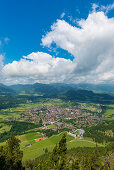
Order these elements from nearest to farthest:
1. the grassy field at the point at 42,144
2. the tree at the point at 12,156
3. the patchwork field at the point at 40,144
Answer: the tree at the point at 12,156 < the grassy field at the point at 42,144 < the patchwork field at the point at 40,144

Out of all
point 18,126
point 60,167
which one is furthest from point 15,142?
point 18,126

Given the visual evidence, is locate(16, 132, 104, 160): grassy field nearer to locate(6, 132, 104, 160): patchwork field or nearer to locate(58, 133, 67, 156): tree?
locate(6, 132, 104, 160): patchwork field

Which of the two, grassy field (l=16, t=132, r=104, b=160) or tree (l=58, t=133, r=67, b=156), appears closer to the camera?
tree (l=58, t=133, r=67, b=156)

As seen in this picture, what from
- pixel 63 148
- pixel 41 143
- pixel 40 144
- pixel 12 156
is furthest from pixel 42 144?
pixel 63 148

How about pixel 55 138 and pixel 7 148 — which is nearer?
pixel 7 148

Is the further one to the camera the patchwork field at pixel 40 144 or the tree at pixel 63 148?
the patchwork field at pixel 40 144

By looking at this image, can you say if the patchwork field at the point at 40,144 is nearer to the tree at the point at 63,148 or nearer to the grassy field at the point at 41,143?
the grassy field at the point at 41,143

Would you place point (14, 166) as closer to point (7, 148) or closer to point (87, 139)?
point (7, 148)

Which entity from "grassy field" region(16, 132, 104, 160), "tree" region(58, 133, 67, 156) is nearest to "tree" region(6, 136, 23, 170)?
"tree" region(58, 133, 67, 156)

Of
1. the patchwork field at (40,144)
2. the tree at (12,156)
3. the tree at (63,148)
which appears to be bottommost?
the patchwork field at (40,144)

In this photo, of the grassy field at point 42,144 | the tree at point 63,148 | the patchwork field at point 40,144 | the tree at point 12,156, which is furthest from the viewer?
the patchwork field at point 40,144

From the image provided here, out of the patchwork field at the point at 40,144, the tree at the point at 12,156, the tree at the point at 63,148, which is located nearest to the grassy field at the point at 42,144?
the patchwork field at the point at 40,144
